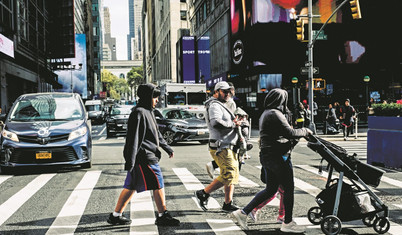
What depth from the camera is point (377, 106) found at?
1085 cm

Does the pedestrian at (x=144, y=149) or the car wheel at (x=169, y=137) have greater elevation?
the pedestrian at (x=144, y=149)

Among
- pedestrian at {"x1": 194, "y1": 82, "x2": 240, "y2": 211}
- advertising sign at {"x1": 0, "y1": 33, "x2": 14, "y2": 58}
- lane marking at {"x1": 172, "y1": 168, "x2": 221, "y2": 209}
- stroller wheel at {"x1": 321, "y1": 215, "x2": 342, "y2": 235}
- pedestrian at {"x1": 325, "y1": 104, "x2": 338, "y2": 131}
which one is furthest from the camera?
advertising sign at {"x1": 0, "y1": 33, "x2": 14, "y2": 58}

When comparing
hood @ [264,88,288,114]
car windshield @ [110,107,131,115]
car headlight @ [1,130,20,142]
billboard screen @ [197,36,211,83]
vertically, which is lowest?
car headlight @ [1,130,20,142]

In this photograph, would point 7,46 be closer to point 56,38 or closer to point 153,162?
point 153,162

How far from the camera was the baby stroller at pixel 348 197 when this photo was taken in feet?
15.9

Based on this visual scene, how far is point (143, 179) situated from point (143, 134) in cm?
56

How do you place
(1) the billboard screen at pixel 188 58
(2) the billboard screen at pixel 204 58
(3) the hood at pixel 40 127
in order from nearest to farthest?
1. (3) the hood at pixel 40 127
2. (2) the billboard screen at pixel 204 58
3. (1) the billboard screen at pixel 188 58

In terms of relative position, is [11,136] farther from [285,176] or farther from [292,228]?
[292,228]

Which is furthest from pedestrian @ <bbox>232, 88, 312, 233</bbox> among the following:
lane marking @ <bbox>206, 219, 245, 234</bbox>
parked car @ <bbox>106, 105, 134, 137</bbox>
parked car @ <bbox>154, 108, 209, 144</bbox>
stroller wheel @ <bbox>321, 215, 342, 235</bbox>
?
parked car @ <bbox>106, 105, 134, 137</bbox>

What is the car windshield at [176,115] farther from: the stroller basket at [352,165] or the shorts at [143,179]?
the stroller basket at [352,165]

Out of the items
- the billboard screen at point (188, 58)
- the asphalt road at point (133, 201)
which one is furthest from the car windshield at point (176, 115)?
the billboard screen at point (188, 58)

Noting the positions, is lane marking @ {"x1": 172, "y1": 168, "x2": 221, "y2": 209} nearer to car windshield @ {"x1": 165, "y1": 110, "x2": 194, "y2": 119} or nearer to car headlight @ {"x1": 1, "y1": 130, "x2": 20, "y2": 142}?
car headlight @ {"x1": 1, "y1": 130, "x2": 20, "y2": 142}

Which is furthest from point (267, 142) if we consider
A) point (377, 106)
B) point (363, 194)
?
point (377, 106)

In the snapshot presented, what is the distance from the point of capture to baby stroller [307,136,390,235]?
4844 mm
